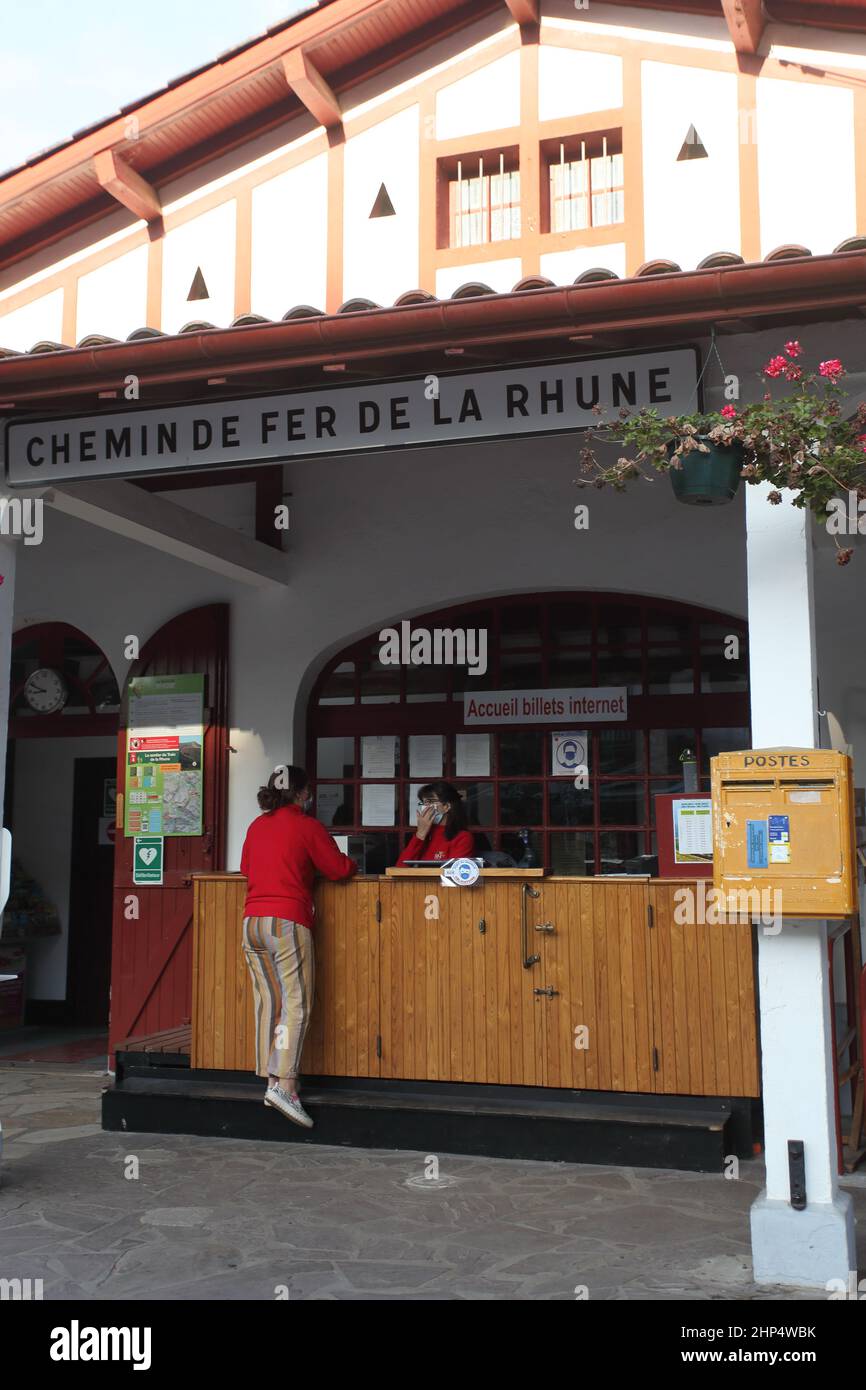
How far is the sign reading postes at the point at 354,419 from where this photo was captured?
210 inches

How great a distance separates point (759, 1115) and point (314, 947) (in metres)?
2.40

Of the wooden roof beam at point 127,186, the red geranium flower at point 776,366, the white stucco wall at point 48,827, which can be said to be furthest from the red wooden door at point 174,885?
the red geranium flower at point 776,366

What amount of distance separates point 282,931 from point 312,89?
5.88 m

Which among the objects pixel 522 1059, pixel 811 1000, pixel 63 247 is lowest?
pixel 522 1059

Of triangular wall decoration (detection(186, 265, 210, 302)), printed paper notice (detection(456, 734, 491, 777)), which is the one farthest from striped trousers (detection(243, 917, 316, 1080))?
triangular wall decoration (detection(186, 265, 210, 302))

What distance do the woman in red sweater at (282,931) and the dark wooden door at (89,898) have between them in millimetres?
5167

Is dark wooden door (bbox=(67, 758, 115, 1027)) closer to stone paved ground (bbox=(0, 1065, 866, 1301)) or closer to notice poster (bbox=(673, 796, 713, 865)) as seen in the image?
stone paved ground (bbox=(0, 1065, 866, 1301))

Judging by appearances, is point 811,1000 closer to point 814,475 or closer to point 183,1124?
point 814,475

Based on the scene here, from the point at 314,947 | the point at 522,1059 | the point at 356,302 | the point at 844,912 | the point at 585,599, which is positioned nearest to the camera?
the point at 844,912

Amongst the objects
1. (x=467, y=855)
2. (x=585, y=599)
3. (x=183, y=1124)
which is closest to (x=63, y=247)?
(x=585, y=599)

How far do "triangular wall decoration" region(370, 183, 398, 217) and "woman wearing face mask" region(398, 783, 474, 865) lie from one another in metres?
4.13

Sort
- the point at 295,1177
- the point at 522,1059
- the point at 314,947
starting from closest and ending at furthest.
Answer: the point at 295,1177 → the point at 522,1059 → the point at 314,947

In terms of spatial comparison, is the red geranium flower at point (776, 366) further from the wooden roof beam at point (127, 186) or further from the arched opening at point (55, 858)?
the arched opening at point (55, 858)
